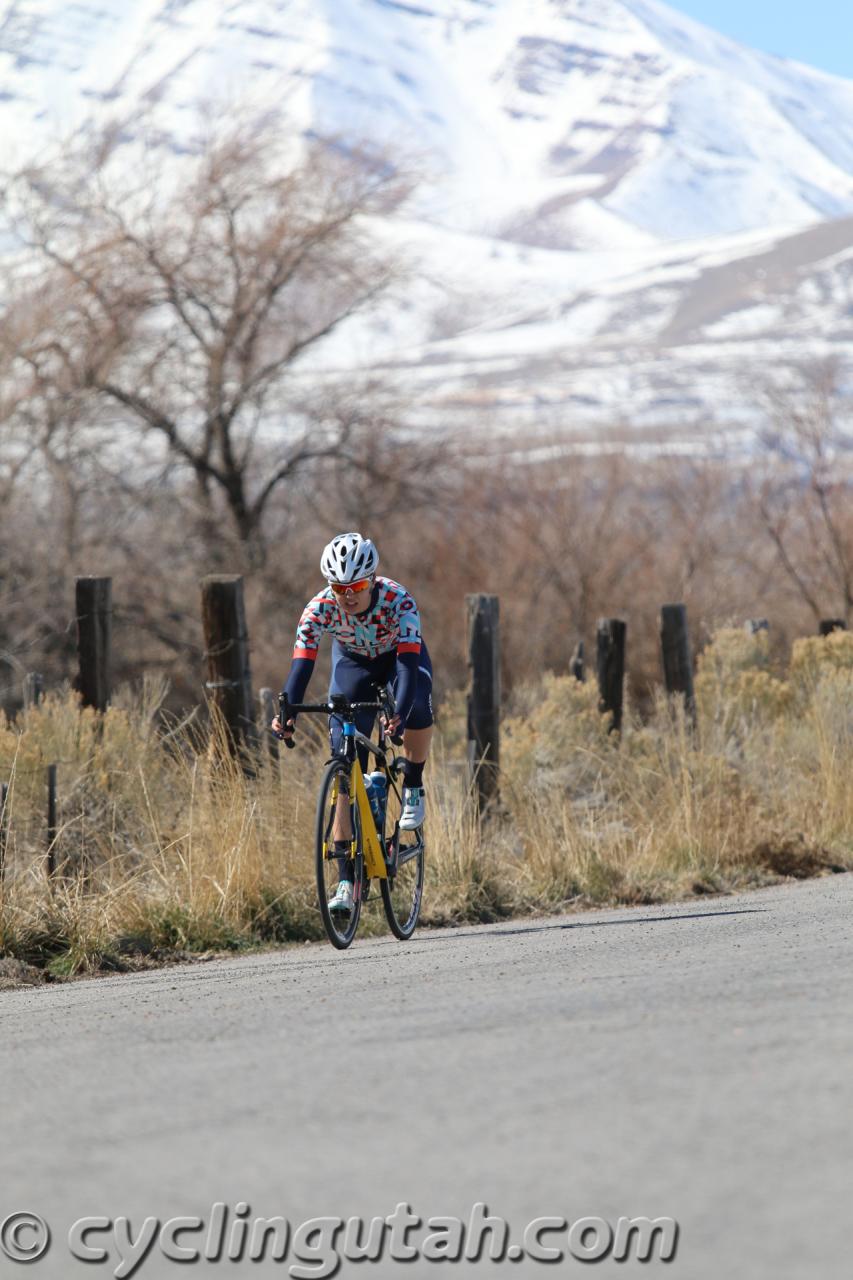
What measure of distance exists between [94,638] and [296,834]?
3.72 meters

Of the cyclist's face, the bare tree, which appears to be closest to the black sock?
the cyclist's face

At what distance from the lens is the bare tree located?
1073 inches

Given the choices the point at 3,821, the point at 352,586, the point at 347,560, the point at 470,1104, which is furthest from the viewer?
the point at 3,821

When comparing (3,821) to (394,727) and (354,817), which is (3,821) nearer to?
(354,817)

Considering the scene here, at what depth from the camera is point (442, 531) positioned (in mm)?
29625

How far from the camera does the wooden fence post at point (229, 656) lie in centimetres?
1165

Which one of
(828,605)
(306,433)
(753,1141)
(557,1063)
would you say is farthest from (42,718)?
(828,605)

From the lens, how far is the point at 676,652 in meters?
16.8

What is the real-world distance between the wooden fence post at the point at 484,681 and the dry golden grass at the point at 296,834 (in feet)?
0.99

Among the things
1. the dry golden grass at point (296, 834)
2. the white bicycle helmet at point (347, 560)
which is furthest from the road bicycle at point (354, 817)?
the dry golden grass at point (296, 834)

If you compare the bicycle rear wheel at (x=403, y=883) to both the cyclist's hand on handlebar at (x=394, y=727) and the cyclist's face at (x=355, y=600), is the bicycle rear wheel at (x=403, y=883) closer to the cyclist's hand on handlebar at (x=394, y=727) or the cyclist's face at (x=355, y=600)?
the cyclist's hand on handlebar at (x=394, y=727)

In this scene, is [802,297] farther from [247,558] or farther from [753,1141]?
[753,1141]

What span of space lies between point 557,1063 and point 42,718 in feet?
29.3
